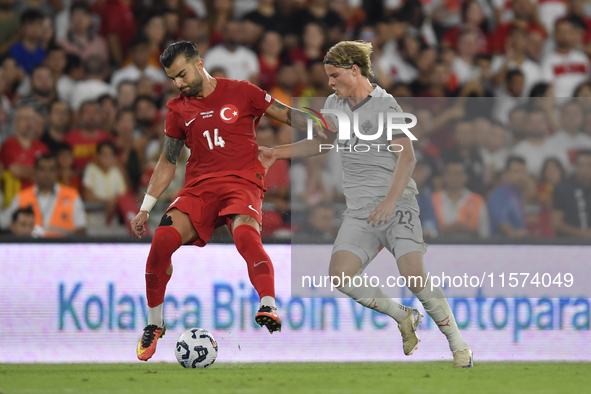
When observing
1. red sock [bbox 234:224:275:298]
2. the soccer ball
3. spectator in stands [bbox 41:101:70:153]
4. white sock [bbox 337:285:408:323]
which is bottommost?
the soccer ball

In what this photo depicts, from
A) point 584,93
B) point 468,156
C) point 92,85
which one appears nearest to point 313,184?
point 468,156

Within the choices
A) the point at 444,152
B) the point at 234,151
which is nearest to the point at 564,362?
the point at 444,152

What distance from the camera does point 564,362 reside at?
301 inches

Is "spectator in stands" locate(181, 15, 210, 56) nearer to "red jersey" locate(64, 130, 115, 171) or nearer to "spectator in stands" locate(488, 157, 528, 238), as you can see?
"red jersey" locate(64, 130, 115, 171)

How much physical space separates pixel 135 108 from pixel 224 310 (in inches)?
120

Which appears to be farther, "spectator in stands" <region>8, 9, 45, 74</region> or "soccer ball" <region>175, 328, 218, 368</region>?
"spectator in stands" <region>8, 9, 45, 74</region>

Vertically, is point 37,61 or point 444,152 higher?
point 37,61

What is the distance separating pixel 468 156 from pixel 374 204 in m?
1.88

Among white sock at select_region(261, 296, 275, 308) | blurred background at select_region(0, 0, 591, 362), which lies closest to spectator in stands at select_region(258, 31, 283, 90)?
blurred background at select_region(0, 0, 591, 362)

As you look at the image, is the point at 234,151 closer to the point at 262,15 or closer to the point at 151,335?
the point at 151,335

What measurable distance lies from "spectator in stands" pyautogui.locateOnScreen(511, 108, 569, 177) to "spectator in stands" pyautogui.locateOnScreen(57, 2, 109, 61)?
5.18 m

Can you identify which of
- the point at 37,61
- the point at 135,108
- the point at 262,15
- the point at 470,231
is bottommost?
the point at 470,231

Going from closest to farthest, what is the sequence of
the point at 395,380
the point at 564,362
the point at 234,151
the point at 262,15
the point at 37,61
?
the point at 395,380, the point at 234,151, the point at 564,362, the point at 37,61, the point at 262,15

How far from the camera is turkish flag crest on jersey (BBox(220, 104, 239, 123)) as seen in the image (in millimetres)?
6297
